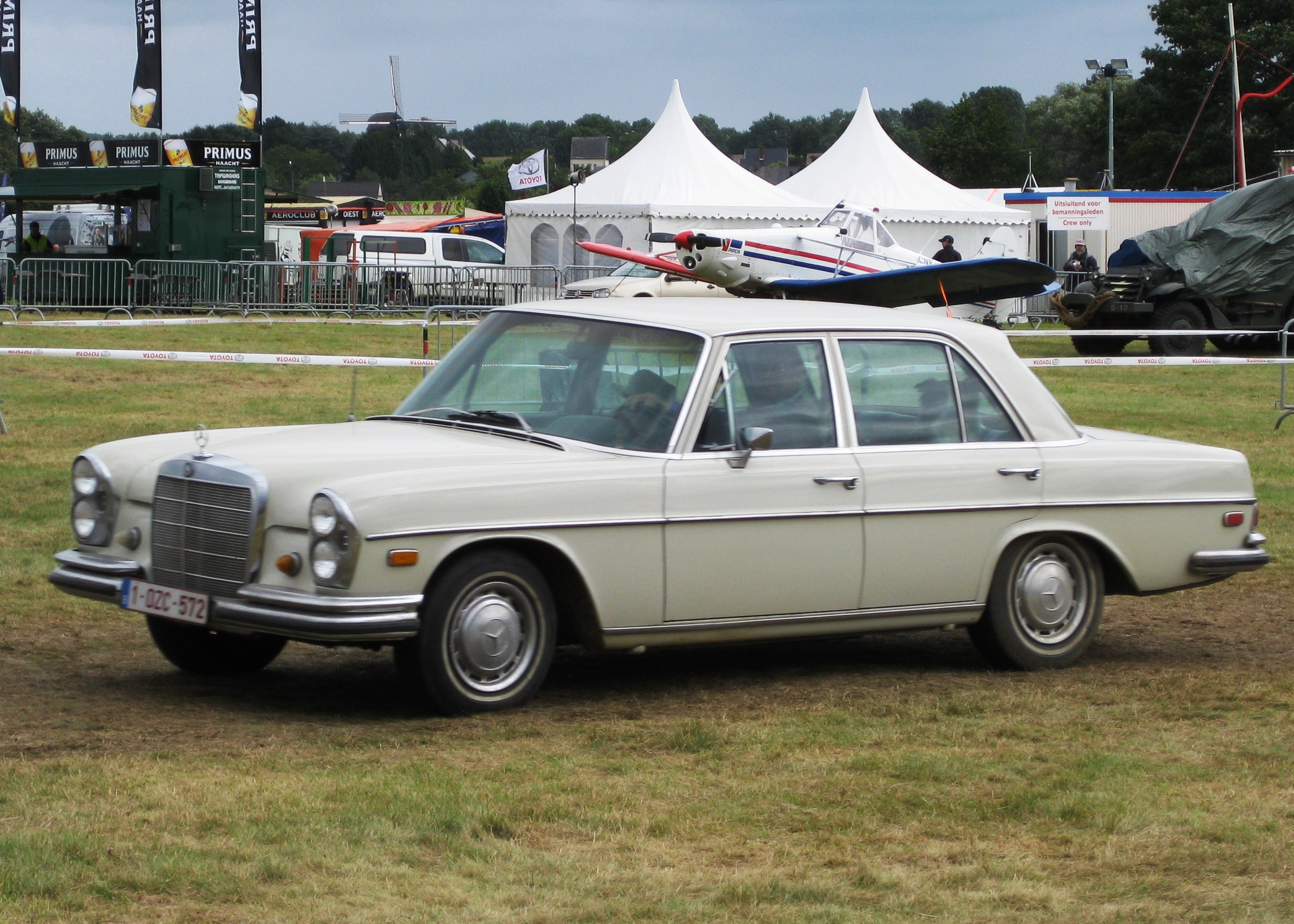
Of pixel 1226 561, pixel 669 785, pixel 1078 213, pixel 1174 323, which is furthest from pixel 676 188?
pixel 669 785

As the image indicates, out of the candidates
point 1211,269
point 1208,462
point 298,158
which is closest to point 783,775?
point 1208,462

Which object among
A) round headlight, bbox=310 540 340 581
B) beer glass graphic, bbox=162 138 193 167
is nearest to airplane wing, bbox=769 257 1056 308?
round headlight, bbox=310 540 340 581

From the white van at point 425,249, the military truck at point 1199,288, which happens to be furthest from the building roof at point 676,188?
the military truck at point 1199,288

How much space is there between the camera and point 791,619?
6.40 metres

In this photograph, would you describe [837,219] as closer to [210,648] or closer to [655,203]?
[655,203]

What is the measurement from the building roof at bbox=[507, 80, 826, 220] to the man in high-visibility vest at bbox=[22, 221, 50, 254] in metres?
9.30

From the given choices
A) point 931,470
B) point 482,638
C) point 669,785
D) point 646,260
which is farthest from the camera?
point 646,260

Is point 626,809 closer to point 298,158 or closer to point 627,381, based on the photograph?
point 627,381

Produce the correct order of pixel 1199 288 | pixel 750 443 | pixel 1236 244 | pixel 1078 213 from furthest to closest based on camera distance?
1. pixel 1078 213
2. pixel 1236 244
3. pixel 1199 288
4. pixel 750 443

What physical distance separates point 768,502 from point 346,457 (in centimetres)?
155

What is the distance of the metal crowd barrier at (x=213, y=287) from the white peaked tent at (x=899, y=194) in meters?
7.14

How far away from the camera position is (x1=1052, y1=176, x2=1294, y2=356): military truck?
26438mm

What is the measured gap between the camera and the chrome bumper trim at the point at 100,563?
238 inches

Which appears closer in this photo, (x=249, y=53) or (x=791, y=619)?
(x=791, y=619)
